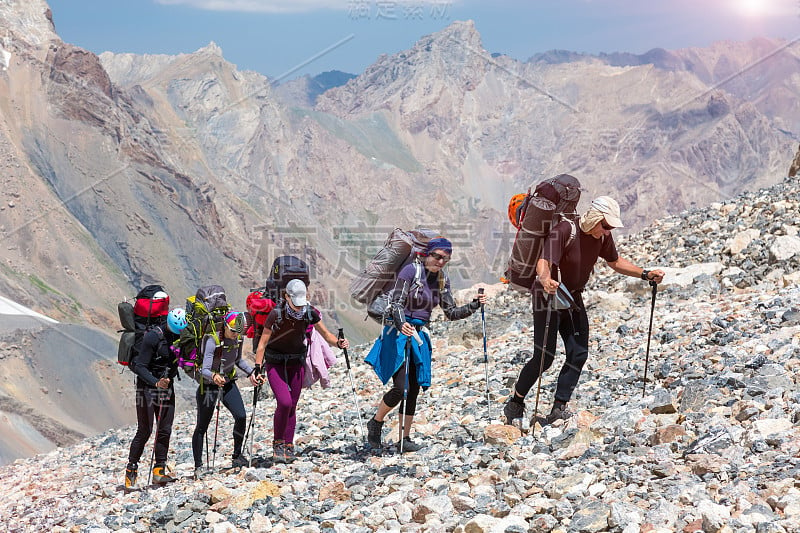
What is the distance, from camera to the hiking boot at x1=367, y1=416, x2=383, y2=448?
29.5 ft

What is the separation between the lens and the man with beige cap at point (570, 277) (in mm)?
7793

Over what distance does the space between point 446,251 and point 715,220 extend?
14512 mm

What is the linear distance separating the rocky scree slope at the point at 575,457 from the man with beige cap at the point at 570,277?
569 mm

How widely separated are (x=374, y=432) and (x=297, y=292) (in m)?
1.90

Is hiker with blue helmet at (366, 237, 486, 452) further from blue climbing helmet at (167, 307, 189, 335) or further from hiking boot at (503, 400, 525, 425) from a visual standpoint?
blue climbing helmet at (167, 307, 189, 335)

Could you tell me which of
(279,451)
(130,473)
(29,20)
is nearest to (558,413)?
(279,451)

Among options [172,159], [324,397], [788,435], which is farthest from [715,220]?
[172,159]

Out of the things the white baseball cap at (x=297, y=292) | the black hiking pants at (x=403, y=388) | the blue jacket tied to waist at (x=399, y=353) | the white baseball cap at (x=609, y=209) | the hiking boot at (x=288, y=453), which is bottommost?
the hiking boot at (x=288, y=453)

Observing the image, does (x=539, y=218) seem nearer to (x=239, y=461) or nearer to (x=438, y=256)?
(x=438, y=256)

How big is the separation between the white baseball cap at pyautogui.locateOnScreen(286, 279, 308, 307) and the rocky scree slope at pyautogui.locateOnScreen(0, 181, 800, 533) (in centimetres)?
186

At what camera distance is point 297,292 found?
28.2ft

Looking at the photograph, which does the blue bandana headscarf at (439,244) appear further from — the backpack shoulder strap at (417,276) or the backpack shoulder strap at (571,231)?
the backpack shoulder strap at (571,231)

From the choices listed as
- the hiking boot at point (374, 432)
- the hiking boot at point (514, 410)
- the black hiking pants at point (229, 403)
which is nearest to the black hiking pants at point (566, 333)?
the hiking boot at point (514, 410)

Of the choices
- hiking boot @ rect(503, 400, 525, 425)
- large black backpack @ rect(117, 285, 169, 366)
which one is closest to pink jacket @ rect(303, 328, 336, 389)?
large black backpack @ rect(117, 285, 169, 366)
